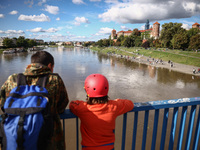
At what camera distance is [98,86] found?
214 centimetres

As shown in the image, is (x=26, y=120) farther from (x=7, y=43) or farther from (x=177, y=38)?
(x=7, y=43)

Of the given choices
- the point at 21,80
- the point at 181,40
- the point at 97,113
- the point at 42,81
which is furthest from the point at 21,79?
the point at 181,40

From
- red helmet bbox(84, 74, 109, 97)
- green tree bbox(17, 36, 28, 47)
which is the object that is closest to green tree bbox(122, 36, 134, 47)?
green tree bbox(17, 36, 28, 47)

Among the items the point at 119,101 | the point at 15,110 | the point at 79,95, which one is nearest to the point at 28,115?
the point at 15,110

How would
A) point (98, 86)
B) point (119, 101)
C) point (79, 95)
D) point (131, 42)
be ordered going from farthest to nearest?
point (131, 42) → point (79, 95) → point (119, 101) → point (98, 86)

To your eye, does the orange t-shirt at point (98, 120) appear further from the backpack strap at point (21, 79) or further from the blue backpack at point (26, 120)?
the backpack strap at point (21, 79)

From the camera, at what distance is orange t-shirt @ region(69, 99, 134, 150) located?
214 cm

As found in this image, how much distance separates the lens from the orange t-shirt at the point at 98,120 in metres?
2.14

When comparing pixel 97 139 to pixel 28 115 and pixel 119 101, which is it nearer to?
pixel 119 101

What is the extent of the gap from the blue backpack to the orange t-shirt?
55cm

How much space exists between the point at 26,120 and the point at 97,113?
92cm

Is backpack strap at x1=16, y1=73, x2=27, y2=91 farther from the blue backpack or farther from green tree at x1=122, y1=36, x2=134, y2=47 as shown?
green tree at x1=122, y1=36, x2=134, y2=47

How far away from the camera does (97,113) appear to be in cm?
214

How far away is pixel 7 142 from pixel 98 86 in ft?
3.97
